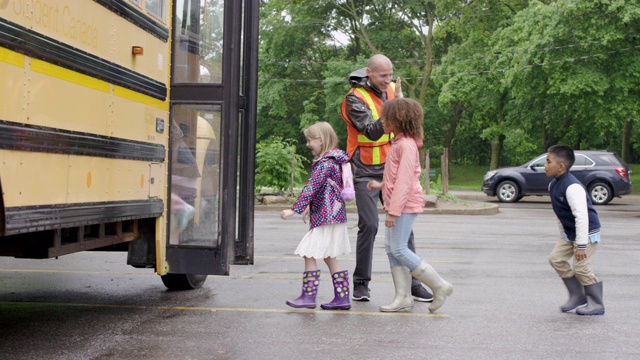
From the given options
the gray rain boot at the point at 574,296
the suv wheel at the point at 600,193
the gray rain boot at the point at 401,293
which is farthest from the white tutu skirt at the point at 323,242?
the suv wheel at the point at 600,193

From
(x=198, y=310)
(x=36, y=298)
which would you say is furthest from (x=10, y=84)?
(x=36, y=298)

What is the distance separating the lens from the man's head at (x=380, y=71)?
689 centimetres

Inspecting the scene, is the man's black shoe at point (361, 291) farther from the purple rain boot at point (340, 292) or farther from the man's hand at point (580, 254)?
the man's hand at point (580, 254)

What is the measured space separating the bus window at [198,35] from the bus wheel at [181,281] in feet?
5.95

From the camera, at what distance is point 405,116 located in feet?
21.1

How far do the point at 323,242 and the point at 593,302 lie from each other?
6.45ft

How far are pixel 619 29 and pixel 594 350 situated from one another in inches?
954

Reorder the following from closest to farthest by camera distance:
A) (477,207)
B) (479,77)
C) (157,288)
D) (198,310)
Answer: (198,310) < (157,288) < (477,207) < (479,77)

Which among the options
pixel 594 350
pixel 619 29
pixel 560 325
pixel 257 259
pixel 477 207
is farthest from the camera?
pixel 619 29

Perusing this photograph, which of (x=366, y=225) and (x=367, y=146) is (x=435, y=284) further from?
(x=367, y=146)

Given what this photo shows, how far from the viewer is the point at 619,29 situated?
2767 centimetres

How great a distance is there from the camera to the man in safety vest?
6.88 m

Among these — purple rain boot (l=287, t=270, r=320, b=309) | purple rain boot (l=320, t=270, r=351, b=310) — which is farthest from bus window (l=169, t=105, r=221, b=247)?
purple rain boot (l=320, t=270, r=351, b=310)

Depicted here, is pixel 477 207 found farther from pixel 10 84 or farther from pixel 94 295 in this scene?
pixel 10 84
